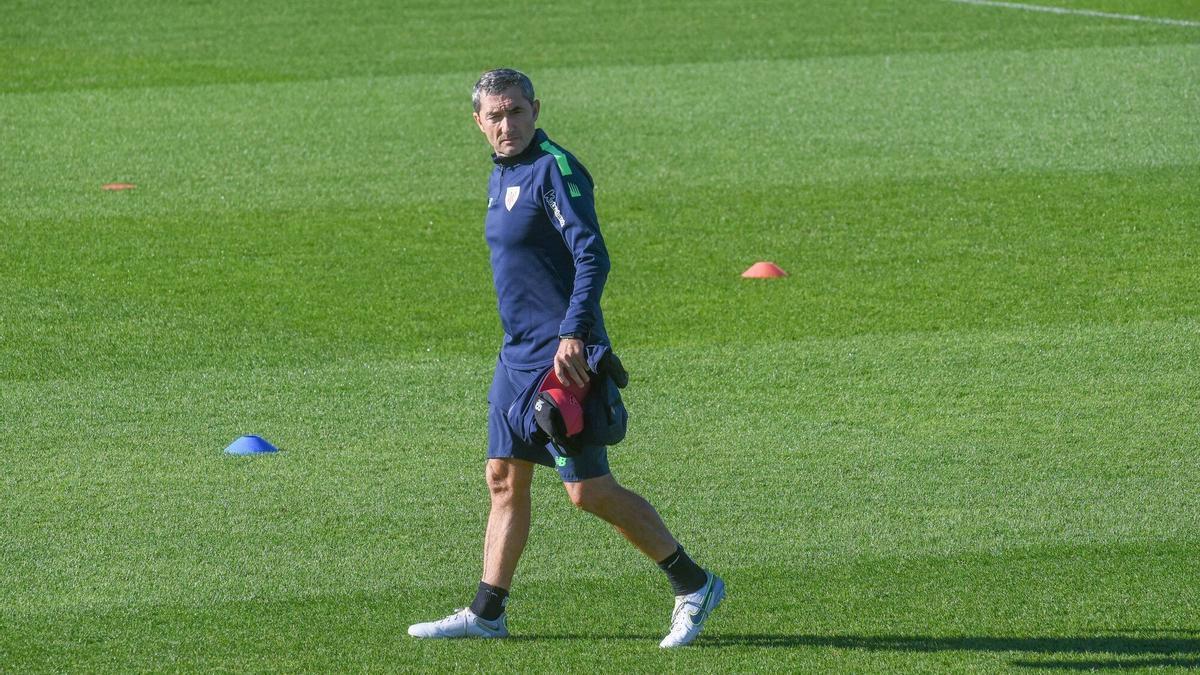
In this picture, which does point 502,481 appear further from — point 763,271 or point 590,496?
point 763,271

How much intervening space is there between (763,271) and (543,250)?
649cm

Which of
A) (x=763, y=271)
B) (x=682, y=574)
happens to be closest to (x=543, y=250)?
(x=682, y=574)

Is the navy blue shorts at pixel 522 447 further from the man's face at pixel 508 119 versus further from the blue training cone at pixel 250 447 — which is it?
the blue training cone at pixel 250 447

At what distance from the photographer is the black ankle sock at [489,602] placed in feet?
20.1

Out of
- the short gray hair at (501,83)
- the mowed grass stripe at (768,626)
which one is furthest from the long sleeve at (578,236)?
the mowed grass stripe at (768,626)

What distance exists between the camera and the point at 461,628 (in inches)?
242

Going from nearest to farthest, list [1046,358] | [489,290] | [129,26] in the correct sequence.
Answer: [1046,358]
[489,290]
[129,26]

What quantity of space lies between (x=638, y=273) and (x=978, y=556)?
5.80 m

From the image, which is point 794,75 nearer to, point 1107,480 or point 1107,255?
point 1107,255

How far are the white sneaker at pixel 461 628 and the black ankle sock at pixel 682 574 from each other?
62 centimetres

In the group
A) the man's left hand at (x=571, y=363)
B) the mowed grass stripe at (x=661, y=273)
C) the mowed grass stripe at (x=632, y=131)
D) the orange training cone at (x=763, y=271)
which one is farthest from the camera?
the mowed grass stripe at (x=632, y=131)

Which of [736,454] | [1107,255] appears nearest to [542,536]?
[736,454]

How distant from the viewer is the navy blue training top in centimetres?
577

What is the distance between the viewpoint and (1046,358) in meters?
10.1
